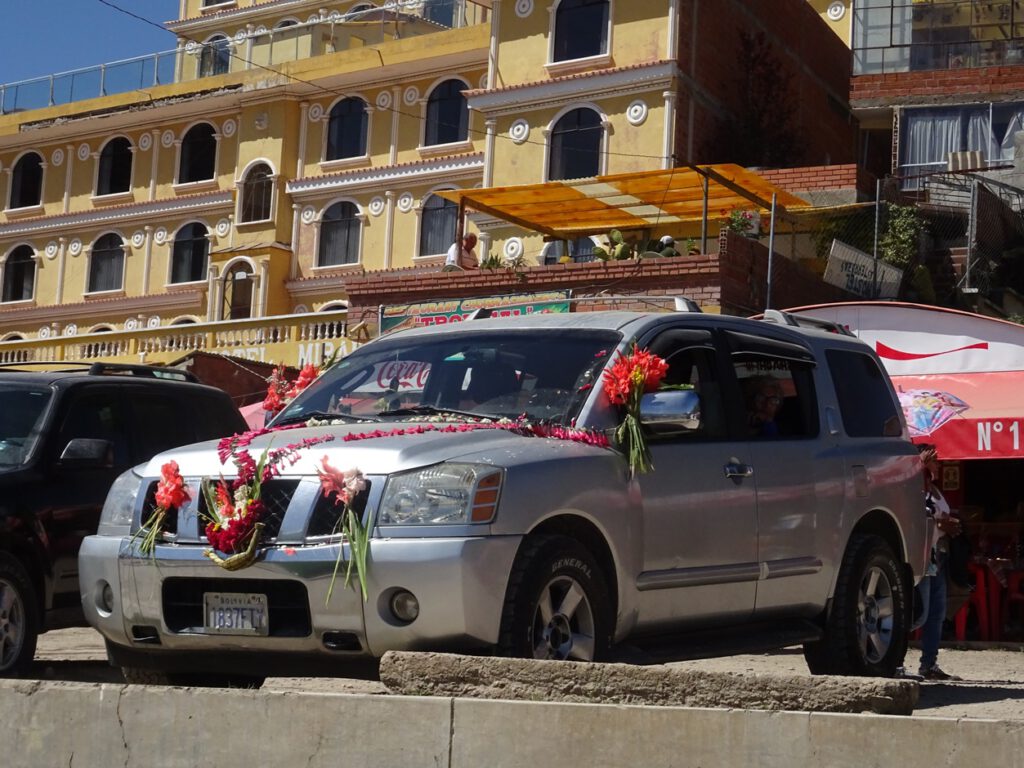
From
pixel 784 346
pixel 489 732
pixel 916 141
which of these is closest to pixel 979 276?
pixel 916 141

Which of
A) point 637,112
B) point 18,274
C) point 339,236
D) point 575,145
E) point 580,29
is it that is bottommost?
point 18,274

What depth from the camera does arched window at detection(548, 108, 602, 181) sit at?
34594 millimetres

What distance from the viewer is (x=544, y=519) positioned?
6.64 meters

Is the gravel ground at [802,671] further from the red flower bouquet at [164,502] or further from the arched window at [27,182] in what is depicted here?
the arched window at [27,182]

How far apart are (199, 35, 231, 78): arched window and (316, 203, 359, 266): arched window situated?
21.0 ft

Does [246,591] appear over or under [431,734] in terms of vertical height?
over

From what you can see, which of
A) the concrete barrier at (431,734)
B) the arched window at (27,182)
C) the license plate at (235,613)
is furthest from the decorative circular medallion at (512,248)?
the concrete barrier at (431,734)

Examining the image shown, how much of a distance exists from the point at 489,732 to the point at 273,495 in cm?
216

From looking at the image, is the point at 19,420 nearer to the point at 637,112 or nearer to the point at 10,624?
the point at 10,624

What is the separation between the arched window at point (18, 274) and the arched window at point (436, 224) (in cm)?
1509

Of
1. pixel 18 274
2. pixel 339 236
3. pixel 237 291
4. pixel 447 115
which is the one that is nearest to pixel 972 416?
pixel 447 115

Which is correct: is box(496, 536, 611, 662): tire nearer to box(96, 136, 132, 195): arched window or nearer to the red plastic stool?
the red plastic stool

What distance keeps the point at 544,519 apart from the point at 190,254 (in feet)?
137

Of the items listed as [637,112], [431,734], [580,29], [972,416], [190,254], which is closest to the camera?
[431,734]
